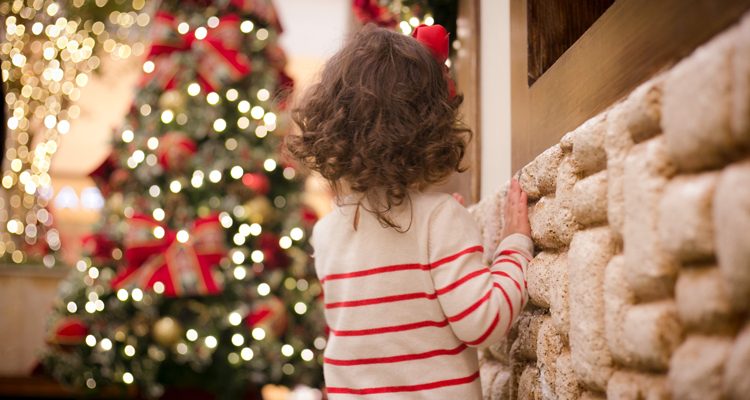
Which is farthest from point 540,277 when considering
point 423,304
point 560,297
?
point 423,304

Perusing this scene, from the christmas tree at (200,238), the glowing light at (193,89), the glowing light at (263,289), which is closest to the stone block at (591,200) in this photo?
the christmas tree at (200,238)

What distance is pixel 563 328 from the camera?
69cm

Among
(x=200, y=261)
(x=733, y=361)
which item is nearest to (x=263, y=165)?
(x=200, y=261)

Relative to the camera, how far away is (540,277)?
79cm

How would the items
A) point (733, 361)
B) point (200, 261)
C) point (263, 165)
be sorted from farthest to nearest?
point (263, 165)
point (200, 261)
point (733, 361)

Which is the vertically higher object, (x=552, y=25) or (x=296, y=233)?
(x=552, y=25)

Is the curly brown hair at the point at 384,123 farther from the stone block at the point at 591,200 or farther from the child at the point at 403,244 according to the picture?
the stone block at the point at 591,200

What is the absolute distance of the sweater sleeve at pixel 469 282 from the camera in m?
0.75

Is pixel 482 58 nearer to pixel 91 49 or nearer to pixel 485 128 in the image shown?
pixel 485 128

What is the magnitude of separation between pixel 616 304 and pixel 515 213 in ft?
1.17

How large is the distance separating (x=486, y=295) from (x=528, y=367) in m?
0.20

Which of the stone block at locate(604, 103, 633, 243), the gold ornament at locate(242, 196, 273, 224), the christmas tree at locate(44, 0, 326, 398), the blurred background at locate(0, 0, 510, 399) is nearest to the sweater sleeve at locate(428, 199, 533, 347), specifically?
the stone block at locate(604, 103, 633, 243)

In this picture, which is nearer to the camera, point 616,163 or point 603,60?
point 616,163

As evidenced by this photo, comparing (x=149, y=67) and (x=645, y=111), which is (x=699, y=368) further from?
(x=149, y=67)
